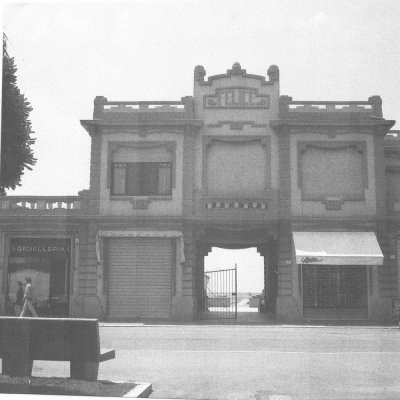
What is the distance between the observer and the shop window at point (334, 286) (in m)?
23.3

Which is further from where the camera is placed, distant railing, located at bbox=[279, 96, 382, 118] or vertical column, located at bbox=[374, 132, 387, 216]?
distant railing, located at bbox=[279, 96, 382, 118]

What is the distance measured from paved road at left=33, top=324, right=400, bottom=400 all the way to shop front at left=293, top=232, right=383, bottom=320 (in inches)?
213

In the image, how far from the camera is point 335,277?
23516mm

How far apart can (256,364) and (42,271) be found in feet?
47.8

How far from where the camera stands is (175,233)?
2352 cm

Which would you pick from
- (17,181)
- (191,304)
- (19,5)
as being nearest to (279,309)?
(191,304)

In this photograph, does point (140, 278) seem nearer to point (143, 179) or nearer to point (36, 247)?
point (143, 179)

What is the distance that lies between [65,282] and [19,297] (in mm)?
3627

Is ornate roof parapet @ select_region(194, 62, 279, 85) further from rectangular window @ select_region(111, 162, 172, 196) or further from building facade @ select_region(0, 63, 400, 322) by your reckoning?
rectangular window @ select_region(111, 162, 172, 196)

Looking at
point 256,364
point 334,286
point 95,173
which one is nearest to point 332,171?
point 334,286

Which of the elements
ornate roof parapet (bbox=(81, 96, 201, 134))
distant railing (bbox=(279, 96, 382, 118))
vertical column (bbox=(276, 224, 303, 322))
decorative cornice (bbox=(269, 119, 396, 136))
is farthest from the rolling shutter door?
distant railing (bbox=(279, 96, 382, 118))

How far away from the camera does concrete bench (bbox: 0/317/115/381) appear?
27.2ft

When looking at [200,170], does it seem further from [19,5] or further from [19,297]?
[19,5]

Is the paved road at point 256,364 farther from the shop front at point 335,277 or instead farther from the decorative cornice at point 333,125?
the decorative cornice at point 333,125
